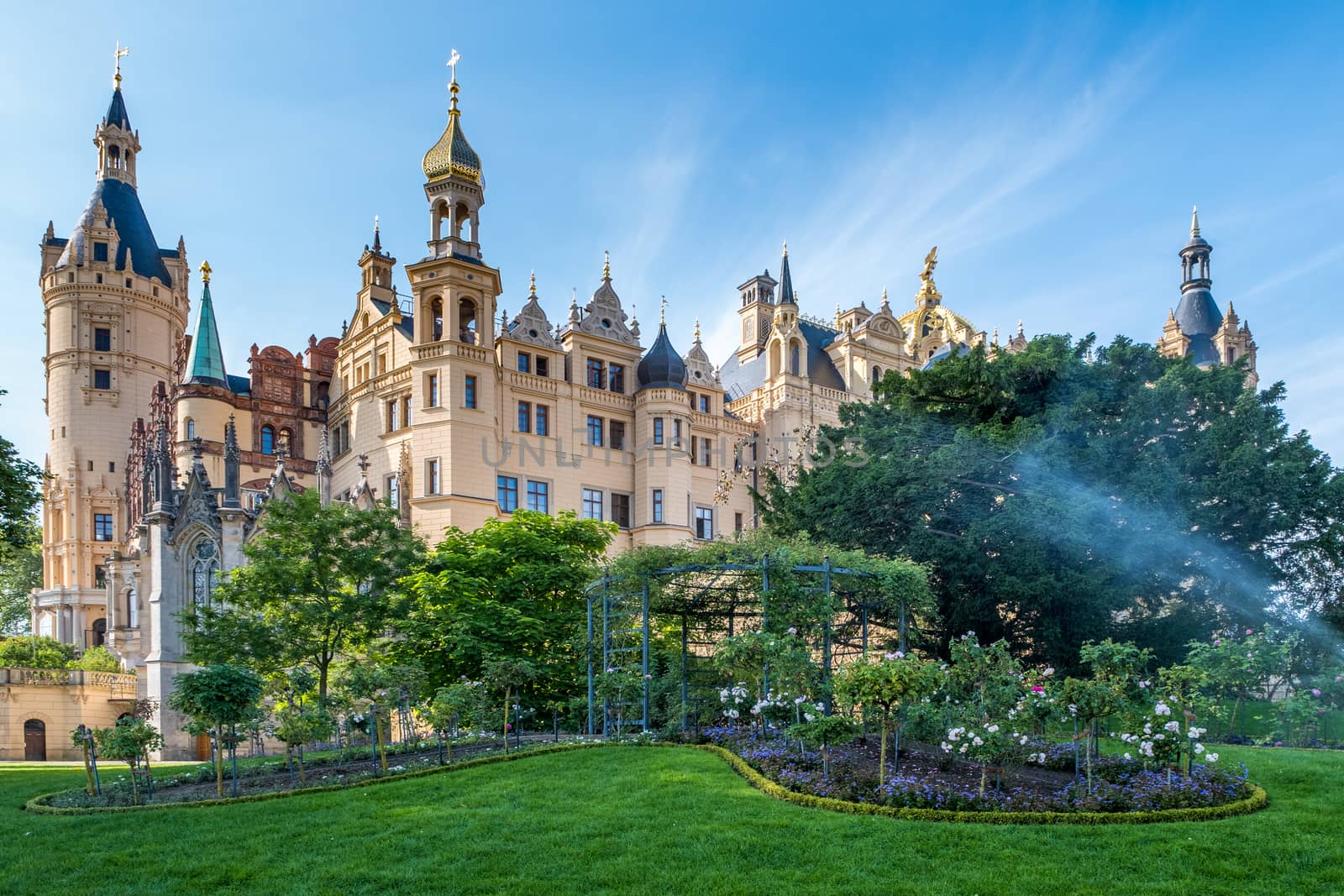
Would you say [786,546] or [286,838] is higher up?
[786,546]

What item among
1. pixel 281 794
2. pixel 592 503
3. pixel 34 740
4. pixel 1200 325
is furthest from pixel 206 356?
pixel 1200 325

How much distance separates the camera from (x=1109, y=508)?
2733 centimetres

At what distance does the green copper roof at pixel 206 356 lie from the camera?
4922cm

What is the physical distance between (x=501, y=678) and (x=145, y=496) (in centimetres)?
3162

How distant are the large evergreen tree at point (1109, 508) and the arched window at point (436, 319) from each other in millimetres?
19114

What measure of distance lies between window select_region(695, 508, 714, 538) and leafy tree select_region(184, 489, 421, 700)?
63.0 ft

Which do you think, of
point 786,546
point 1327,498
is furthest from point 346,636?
point 1327,498

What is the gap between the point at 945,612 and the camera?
2922 centimetres

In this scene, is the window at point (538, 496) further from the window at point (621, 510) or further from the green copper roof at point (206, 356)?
the green copper roof at point (206, 356)

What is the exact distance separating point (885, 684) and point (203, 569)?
33926 mm

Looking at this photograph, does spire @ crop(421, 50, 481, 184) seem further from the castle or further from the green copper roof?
the green copper roof

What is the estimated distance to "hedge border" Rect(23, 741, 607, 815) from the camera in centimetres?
1545

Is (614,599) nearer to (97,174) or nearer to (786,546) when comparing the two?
(786,546)

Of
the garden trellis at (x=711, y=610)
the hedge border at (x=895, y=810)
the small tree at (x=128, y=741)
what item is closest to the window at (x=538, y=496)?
the garden trellis at (x=711, y=610)
